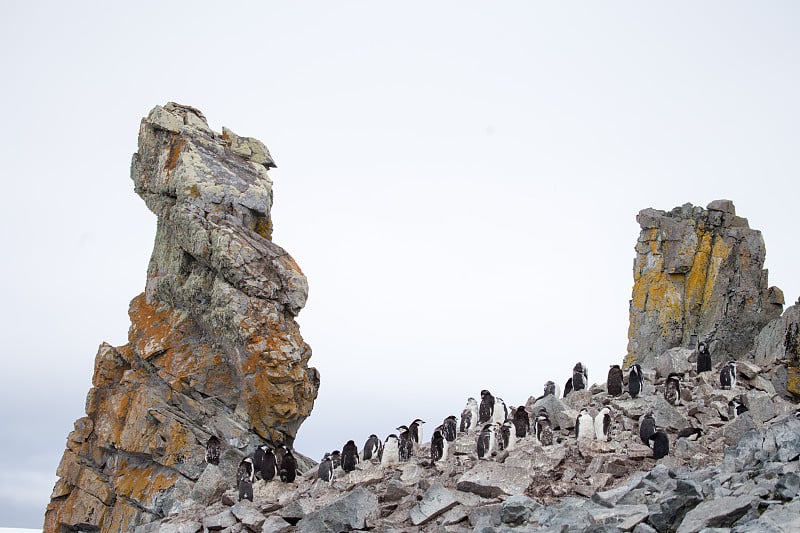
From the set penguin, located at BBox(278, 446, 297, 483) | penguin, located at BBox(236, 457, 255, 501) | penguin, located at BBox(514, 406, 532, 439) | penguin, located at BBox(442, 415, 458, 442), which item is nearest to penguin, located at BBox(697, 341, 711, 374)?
penguin, located at BBox(514, 406, 532, 439)

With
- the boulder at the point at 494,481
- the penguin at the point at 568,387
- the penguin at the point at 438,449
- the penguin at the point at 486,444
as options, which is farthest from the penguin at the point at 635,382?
the boulder at the point at 494,481

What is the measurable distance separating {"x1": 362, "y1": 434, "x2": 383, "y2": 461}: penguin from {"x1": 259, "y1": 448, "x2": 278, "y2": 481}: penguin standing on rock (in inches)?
120

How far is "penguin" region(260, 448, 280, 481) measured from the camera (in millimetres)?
25750

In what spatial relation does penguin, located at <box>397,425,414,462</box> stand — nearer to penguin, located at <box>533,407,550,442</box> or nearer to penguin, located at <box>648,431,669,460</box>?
penguin, located at <box>533,407,550,442</box>

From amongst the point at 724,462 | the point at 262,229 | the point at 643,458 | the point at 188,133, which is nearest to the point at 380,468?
the point at 643,458

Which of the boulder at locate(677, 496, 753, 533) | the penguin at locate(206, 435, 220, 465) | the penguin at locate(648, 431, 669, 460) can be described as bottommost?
the boulder at locate(677, 496, 753, 533)

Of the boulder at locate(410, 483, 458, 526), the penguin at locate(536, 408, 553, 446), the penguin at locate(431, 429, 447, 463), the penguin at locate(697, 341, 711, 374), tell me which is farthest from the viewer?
the penguin at locate(697, 341, 711, 374)

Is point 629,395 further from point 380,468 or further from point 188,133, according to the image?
point 188,133

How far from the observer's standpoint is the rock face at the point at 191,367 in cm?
2841

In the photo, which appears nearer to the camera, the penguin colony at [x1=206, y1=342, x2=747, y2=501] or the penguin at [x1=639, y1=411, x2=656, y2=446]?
the penguin at [x1=639, y1=411, x2=656, y2=446]

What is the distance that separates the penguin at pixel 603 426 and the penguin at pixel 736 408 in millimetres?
3688

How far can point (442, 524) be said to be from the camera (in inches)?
723

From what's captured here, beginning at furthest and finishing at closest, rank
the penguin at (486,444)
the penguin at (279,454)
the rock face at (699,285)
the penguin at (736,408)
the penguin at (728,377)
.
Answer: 1. the rock face at (699,285)
2. the penguin at (279,454)
3. the penguin at (728,377)
4. the penguin at (736,408)
5. the penguin at (486,444)

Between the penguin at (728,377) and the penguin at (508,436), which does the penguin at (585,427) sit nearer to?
the penguin at (508,436)
